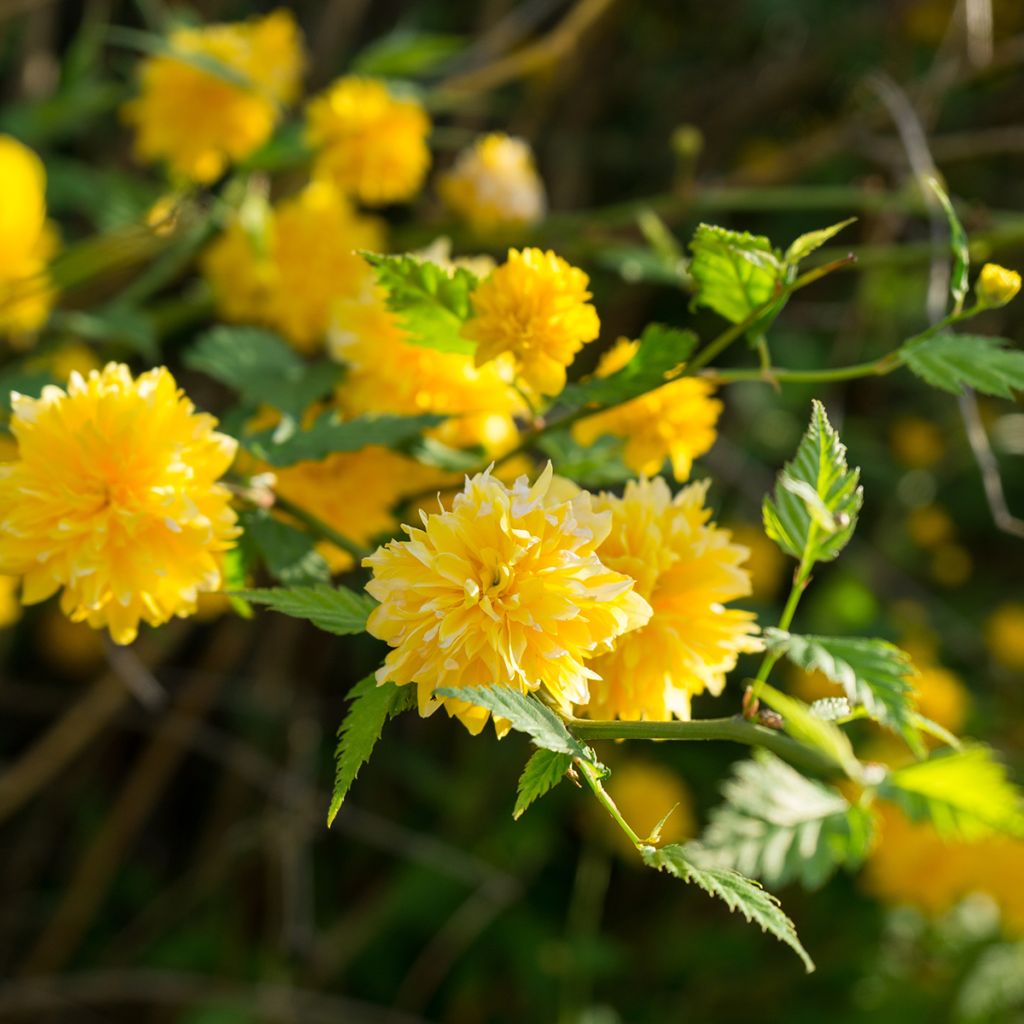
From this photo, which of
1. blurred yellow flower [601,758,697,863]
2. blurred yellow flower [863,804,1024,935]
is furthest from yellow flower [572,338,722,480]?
blurred yellow flower [601,758,697,863]

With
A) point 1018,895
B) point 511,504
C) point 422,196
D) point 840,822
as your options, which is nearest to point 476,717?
point 511,504

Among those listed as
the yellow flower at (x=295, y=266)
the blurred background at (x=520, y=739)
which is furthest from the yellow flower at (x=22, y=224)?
the yellow flower at (x=295, y=266)

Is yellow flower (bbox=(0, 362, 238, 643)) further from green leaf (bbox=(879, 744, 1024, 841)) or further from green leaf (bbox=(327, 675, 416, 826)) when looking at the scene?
green leaf (bbox=(879, 744, 1024, 841))

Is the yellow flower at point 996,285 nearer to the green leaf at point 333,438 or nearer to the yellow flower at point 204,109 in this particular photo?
the green leaf at point 333,438

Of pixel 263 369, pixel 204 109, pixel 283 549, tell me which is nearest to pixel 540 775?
pixel 283 549

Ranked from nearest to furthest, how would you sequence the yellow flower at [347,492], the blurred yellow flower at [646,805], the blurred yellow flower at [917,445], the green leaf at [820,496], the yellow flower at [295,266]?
1. the green leaf at [820,496]
2. the yellow flower at [347,492]
3. the yellow flower at [295,266]
4. the blurred yellow flower at [646,805]
5. the blurred yellow flower at [917,445]

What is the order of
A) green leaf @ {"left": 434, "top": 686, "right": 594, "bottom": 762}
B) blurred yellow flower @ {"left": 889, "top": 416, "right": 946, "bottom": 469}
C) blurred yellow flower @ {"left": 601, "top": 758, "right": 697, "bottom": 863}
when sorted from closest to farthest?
green leaf @ {"left": 434, "top": 686, "right": 594, "bottom": 762}
blurred yellow flower @ {"left": 601, "top": 758, "right": 697, "bottom": 863}
blurred yellow flower @ {"left": 889, "top": 416, "right": 946, "bottom": 469}

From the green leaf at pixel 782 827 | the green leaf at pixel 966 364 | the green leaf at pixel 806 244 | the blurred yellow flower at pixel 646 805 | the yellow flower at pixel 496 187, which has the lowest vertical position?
the blurred yellow flower at pixel 646 805
